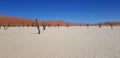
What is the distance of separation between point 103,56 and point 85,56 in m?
0.64

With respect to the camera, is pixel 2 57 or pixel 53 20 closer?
pixel 2 57

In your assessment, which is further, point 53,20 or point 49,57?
point 53,20

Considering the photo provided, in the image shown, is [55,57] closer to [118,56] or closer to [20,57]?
[20,57]

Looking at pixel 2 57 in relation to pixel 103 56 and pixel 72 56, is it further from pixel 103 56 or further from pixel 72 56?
pixel 103 56

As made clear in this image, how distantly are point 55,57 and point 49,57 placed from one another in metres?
0.22

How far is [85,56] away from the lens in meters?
5.51

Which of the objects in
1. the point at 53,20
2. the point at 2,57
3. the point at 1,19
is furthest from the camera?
the point at 53,20

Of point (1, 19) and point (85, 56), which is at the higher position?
point (1, 19)

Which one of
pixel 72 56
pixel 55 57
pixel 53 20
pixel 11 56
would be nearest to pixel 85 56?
pixel 72 56

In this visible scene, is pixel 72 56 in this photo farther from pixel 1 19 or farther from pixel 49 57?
pixel 1 19

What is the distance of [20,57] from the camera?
5449 mm

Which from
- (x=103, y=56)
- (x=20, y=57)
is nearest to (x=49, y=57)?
(x=20, y=57)

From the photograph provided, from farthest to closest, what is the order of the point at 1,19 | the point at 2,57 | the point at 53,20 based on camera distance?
the point at 53,20 < the point at 1,19 < the point at 2,57

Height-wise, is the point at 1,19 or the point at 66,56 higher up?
the point at 1,19
